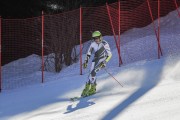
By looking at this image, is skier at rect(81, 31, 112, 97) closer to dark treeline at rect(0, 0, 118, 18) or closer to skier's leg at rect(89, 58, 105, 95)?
skier's leg at rect(89, 58, 105, 95)

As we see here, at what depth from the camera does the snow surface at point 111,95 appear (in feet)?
30.4

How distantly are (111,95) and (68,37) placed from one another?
20.4 ft

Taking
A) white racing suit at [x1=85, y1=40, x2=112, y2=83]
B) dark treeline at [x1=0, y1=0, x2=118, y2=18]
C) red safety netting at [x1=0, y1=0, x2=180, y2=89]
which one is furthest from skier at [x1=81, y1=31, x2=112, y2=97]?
dark treeline at [x1=0, y1=0, x2=118, y2=18]

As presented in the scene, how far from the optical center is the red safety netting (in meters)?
15.6

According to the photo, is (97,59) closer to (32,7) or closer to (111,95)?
(111,95)

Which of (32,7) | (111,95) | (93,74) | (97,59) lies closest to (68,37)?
(32,7)

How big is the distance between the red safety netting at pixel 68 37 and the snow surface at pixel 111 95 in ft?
0.85

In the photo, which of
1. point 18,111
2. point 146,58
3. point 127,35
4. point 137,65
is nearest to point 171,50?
point 146,58

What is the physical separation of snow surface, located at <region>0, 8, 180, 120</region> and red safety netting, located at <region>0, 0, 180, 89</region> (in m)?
0.26

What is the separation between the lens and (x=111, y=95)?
35.0 ft

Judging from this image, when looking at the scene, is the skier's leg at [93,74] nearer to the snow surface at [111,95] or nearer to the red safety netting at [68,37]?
the snow surface at [111,95]

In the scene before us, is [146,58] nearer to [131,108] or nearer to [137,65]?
[137,65]

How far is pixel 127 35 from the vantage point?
1792cm

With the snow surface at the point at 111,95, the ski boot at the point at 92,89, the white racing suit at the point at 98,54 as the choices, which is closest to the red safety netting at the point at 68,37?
the snow surface at the point at 111,95
